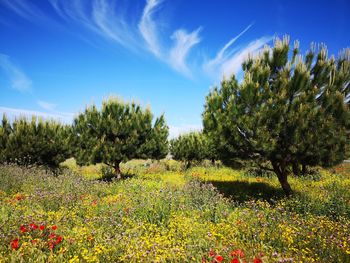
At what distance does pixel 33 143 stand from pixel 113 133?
655cm

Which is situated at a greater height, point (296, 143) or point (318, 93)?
point (318, 93)

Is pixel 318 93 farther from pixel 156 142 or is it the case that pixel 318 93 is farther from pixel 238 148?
pixel 156 142

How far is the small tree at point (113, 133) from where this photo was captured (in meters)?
14.9

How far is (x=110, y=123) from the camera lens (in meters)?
15.0

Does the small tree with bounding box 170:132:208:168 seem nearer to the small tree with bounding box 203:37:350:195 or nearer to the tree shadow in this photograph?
the tree shadow

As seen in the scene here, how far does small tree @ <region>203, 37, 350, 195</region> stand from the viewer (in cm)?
899

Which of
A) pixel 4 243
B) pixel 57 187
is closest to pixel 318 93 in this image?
pixel 4 243

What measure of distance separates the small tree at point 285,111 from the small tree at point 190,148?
14587 millimetres

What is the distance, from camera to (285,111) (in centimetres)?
907

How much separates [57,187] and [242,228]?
864cm

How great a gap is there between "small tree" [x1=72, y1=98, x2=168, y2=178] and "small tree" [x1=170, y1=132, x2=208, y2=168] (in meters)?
9.08

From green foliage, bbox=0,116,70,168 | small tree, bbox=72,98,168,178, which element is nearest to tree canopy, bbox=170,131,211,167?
small tree, bbox=72,98,168,178

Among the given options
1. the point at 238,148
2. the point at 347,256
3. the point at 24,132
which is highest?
the point at 24,132

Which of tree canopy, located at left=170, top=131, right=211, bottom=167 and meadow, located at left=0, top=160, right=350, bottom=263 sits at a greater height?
tree canopy, located at left=170, top=131, right=211, bottom=167
